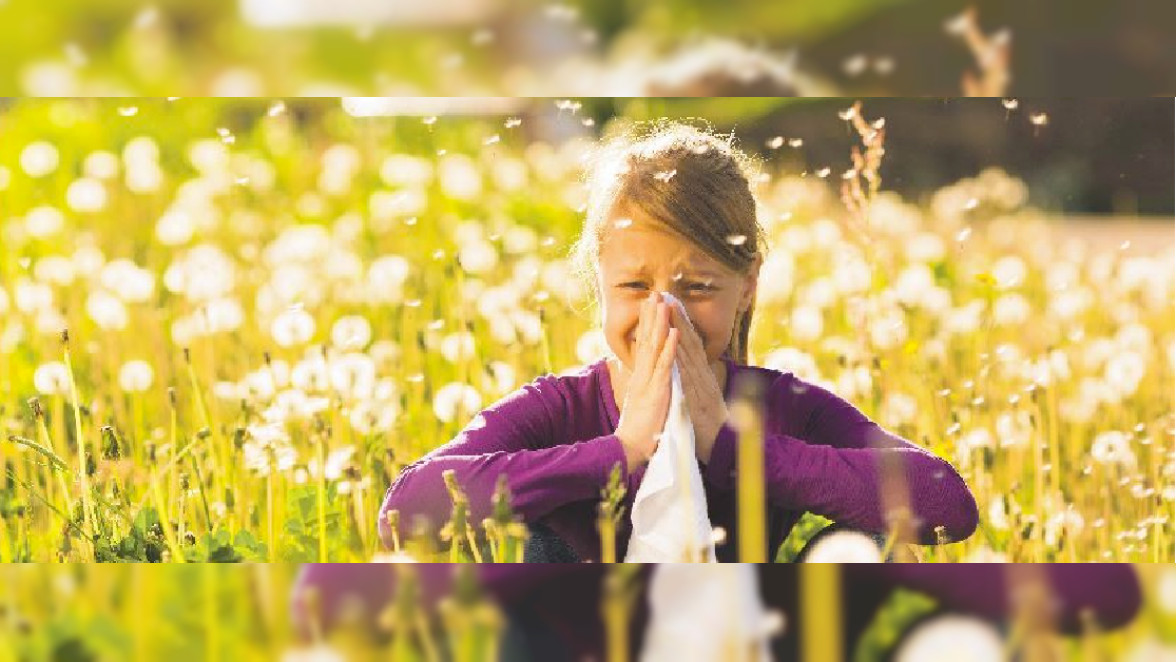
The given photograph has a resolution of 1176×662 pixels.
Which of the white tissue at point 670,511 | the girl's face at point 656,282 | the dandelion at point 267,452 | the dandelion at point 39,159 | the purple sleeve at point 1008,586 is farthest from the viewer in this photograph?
the dandelion at point 39,159

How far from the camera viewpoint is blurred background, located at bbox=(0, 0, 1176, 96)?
1.28 metres

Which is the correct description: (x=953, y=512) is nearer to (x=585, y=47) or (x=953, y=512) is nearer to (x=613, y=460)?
(x=613, y=460)

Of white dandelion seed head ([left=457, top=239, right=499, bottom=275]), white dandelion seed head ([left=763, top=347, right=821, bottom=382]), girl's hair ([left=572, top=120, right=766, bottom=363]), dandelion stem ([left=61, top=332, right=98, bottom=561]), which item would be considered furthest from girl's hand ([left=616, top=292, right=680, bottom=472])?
dandelion stem ([left=61, top=332, right=98, bottom=561])

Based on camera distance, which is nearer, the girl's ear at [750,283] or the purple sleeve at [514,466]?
the purple sleeve at [514,466]

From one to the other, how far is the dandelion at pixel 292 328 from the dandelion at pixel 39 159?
33 centimetres

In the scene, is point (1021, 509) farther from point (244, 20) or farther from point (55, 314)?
point (55, 314)

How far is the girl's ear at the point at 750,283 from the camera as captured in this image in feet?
4.97

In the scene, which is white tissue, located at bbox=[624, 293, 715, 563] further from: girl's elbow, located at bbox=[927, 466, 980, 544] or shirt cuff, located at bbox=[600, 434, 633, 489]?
girl's elbow, located at bbox=[927, 466, 980, 544]

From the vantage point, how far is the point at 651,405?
1.39m

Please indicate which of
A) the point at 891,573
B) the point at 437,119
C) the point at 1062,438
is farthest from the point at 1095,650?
the point at 437,119

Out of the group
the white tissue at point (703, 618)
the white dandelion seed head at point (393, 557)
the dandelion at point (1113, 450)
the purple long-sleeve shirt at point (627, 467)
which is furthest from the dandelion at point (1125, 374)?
the white dandelion seed head at point (393, 557)

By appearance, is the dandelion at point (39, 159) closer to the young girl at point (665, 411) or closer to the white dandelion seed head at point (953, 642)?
the young girl at point (665, 411)

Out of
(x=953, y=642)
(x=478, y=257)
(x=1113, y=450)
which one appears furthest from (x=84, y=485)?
(x=1113, y=450)

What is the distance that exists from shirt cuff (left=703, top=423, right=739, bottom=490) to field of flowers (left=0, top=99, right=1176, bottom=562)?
0.19 m
